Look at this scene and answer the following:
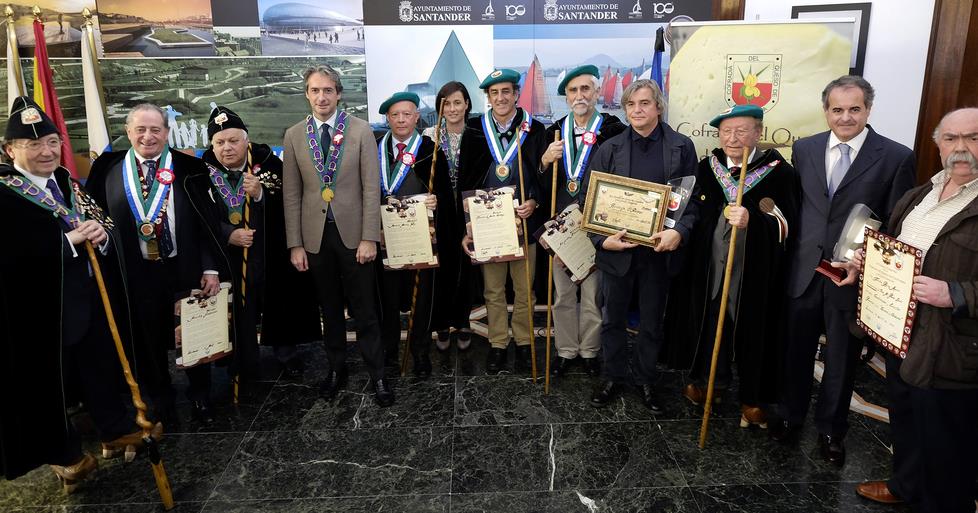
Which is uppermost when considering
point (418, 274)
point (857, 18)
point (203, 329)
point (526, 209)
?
point (857, 18)

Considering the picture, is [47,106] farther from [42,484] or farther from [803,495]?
[803,495]

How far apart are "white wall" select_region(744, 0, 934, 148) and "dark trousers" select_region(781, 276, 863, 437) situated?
2.73 metres

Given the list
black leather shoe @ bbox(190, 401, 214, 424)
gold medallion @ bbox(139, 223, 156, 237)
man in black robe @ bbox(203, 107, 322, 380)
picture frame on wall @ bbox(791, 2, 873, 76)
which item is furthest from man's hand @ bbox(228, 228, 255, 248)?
picture frame on wall @ bbox(791, 2, 873, 76)

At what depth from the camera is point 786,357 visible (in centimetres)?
300

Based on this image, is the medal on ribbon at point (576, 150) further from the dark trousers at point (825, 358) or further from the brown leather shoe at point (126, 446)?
the brown leather shoe at point (126, 446)

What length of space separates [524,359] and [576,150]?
61.2 inches

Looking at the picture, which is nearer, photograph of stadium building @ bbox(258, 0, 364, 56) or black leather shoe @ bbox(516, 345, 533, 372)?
black leather shoe @ bbox(516, 345, 533, 372)

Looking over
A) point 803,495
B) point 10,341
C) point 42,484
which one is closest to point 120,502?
point 42,484

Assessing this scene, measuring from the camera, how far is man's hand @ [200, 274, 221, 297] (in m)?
3.21

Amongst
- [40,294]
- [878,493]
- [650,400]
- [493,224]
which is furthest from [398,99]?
[878,493]

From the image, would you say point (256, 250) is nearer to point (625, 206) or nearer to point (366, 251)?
point (366, 251)

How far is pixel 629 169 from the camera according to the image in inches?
125

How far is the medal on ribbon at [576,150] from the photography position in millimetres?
3480

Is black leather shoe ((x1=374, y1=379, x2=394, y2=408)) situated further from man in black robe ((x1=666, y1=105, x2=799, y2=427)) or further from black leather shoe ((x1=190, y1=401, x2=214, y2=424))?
man in black robe ((x1=666, y1=105, x2=799, y2=427))
